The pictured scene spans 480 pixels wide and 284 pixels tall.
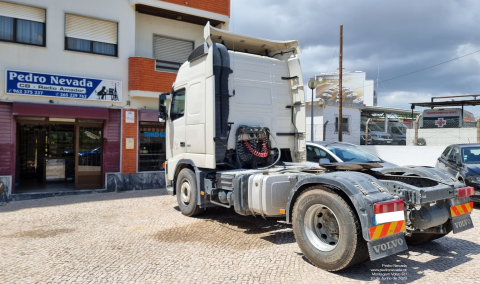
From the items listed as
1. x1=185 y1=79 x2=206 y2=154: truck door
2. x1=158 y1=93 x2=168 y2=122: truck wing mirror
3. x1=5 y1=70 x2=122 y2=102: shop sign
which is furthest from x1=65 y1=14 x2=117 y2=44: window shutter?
x1=185 y1=79 x2=206 y2=154: truck door

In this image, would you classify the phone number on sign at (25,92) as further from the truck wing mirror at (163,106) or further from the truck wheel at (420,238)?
the truck wheel at (420,238)

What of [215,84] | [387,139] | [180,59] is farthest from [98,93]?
[387,139]

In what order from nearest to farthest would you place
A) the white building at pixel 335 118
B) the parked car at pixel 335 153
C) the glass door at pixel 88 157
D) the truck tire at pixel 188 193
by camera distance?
the truck tire at pixel 188 193
the parked car at pixel 335 153
the glass door at pixel 88 157
the white building at pixel 335 118

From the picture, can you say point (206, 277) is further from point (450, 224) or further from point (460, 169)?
point (460, 169)

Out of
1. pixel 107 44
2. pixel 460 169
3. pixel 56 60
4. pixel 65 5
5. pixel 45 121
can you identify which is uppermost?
pixel 65 5

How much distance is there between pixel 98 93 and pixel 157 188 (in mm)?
3726

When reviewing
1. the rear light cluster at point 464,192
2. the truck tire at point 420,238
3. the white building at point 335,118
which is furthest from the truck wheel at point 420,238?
the white building at point 335,118

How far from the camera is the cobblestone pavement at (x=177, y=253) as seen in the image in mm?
4172

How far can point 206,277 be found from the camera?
4.15m

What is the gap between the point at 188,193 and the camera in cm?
757

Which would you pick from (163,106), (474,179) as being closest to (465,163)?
(474,179)

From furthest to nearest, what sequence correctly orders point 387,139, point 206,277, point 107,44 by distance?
point 387,139 → point 107,44 → point 206,277

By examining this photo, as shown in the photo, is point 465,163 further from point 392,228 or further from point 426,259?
point 392,228

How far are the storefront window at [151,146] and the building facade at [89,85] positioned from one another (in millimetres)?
35
